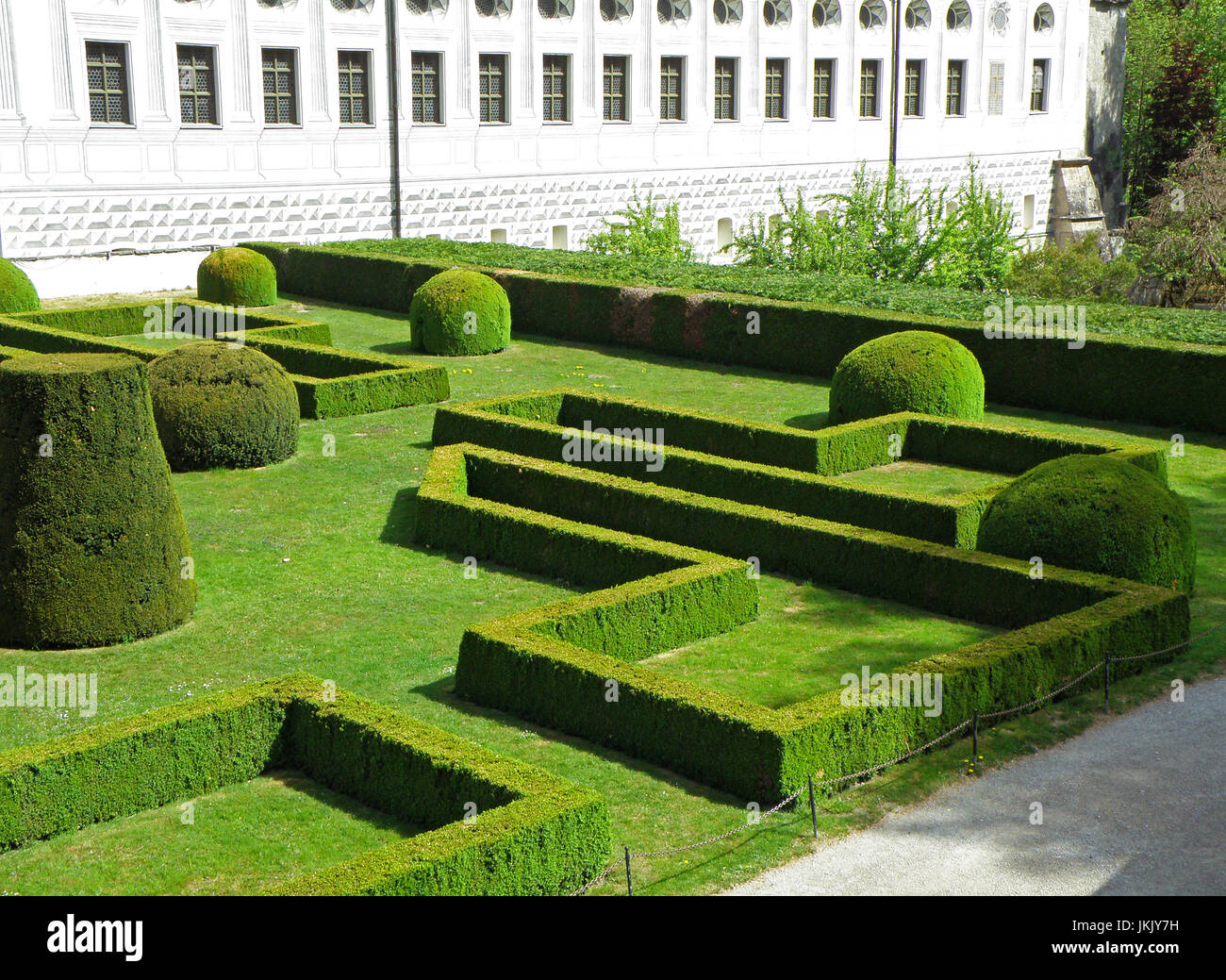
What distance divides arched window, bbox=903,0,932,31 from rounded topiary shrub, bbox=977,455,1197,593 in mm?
30031

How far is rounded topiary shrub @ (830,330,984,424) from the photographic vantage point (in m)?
15.2

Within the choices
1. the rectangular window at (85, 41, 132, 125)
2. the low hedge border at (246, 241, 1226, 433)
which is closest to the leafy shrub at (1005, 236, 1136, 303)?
the low hedge border at (246, 241, 1226, 433)

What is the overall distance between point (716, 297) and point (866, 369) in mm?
5157

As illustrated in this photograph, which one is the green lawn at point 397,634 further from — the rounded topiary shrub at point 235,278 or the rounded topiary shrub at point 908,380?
the rounded topiary shrub at point 235,278

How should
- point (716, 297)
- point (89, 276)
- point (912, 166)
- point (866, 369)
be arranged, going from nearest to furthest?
1. point (866, 369)
2. point (716, 297)
3. point (89, 276)
4. point (912, 166)

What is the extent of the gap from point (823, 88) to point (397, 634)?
97.2 feet

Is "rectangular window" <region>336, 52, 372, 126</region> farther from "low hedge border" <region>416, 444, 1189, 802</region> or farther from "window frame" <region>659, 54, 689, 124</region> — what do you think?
"low hedge border" <region>416, 444, 1189, 802</region>

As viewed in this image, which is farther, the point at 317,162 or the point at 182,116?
the point at 317,162

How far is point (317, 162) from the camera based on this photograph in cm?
2842

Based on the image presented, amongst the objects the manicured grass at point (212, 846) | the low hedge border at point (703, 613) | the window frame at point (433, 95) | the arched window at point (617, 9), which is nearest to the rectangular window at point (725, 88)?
the arched window at point (617, 9)

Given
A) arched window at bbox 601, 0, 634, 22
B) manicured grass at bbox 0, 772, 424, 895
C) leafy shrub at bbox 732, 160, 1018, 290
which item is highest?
arched window at bbox 601, 0, 634, 22
